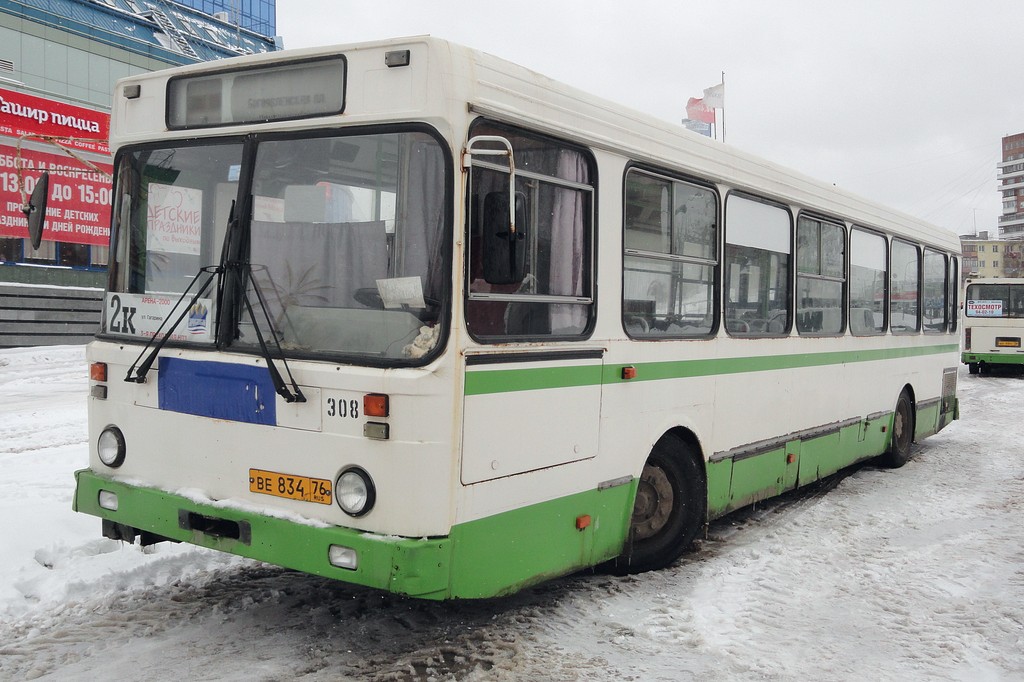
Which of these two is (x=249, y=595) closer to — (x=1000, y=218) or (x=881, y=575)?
(x=881, y=575)

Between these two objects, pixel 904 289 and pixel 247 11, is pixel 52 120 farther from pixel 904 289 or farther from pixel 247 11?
pixel 904 289

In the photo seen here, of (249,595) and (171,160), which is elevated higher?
(171,160)

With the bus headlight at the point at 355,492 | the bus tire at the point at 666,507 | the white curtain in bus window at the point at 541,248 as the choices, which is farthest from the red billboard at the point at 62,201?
the bus headlight at the point at 355,492

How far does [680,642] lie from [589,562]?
2.21ft

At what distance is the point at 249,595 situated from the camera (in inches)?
210

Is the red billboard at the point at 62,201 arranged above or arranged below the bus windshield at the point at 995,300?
above

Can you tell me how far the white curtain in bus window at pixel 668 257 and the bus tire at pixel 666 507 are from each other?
31.7 inches

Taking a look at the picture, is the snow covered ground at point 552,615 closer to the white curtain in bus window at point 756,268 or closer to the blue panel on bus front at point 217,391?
the blue panel on bus front at point 217,391

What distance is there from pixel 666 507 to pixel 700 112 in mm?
25485

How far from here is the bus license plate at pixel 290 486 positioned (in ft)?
14.1

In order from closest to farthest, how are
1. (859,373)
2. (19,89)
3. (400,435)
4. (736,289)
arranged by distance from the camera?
(400,435) → (736,289) → (859,373) → (19,89)

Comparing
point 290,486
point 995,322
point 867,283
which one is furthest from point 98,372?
point 995,322

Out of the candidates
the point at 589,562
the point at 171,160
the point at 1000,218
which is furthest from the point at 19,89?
the point at 1000,218

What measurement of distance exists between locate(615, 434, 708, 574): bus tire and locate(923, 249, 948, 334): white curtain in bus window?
6122 mm
